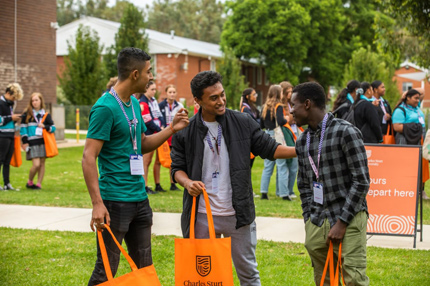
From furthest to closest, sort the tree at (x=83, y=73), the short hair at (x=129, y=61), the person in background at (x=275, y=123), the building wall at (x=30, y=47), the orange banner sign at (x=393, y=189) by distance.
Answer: the tree at (x=83, y=73)
the building wall at (x=30, y=47)
the person in background at (x=275, y=123)
the orange banner sign at (x=393, y=189)
the short hair at (x=129, y=61)

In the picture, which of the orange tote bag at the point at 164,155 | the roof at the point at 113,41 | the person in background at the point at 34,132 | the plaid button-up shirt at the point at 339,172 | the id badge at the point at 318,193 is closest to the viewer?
the plaid button-up shirt at the point at 339,172

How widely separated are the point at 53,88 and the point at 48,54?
1603 millimetres

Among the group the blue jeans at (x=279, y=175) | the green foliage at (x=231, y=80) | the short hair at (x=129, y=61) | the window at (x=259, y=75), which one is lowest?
the blue jeans at (x=279, y=175)

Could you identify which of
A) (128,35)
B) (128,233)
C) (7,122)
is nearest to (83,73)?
(128,35)

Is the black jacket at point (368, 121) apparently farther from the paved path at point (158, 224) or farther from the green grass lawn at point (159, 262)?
the green grass lawn at point (159, 262)

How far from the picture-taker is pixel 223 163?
4113 millimetres

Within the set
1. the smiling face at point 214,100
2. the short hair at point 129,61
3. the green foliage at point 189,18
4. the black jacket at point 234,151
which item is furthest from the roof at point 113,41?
the smiling face at point 214,100

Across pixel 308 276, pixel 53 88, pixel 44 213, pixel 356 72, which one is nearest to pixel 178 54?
pixel 356 72

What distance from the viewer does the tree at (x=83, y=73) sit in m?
35.9

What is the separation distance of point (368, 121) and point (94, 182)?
7.07m

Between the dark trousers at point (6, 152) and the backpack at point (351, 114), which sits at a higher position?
the backpack at point (351, 114)

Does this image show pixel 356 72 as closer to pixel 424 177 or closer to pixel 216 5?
pixel 424 177

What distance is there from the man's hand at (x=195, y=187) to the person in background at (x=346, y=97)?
269 inches

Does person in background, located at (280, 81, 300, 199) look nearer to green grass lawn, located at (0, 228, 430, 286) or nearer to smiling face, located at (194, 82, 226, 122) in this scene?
green grass lawn, located at (0, 228, 430, 286)
